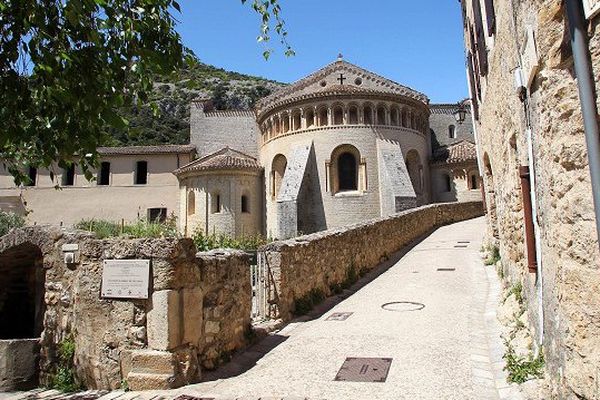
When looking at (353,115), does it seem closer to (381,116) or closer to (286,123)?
(381,116)

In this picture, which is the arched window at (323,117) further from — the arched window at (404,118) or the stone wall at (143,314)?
the stone wall at (143,314)

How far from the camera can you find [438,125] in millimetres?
41156

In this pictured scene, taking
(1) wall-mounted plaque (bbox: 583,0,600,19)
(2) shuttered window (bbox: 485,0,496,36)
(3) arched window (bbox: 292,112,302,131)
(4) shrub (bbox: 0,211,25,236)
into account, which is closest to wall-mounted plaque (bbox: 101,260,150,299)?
(1) wall-mounted plaque (bbox: 583,0,600,19)

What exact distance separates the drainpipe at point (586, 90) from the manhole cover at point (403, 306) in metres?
5.88

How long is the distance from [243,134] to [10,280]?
2908cm

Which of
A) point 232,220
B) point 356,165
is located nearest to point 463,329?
point 356,165

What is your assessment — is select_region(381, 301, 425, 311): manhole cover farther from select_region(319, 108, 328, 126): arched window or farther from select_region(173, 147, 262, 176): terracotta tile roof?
select_region(173, 147, 262, 176): terracotta tile roof

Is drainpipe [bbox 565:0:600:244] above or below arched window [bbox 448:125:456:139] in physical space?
below

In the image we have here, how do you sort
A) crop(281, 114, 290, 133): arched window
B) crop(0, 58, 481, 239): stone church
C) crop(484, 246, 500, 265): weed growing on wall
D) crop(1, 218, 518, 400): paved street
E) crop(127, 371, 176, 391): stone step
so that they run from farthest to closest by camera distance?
crop(281, 114, 290, 133): arched window < crop(0, 58, 481, 239): stone church < crop(484, 246, 500, 265): weed growing on wall < crop(127, 371, 176, 391): stone step < crop(1, 218, 518, 400): paved street

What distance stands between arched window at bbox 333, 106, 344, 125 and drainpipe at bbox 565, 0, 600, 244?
2190 centimetres

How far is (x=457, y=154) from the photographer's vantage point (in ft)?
94.4

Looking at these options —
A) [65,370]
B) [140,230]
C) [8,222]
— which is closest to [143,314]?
[65,370]

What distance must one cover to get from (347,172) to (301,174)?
309cm

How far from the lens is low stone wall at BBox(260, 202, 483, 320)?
7.83 metres
